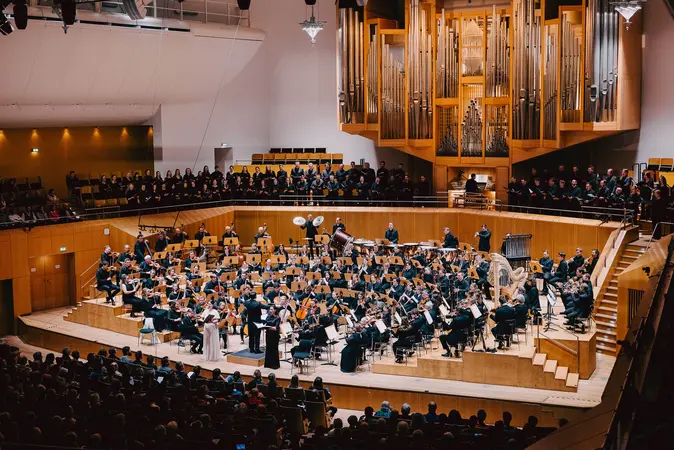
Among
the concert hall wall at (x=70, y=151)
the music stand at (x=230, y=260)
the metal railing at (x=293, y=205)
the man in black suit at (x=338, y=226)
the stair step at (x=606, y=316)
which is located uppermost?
the concert hall wall at (x=70, y=151)

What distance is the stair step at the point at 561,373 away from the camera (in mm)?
13906

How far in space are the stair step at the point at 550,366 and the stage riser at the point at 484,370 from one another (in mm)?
107

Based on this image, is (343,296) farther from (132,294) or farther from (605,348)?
(605,348)

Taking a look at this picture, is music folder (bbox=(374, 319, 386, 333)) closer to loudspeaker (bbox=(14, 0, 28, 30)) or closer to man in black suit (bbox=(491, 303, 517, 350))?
man in black suit (bbox=(491, 303, 517, 350))

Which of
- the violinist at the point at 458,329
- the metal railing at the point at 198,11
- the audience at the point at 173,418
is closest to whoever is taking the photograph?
the audience at the point at 173,418

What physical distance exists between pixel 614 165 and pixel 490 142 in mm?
3126

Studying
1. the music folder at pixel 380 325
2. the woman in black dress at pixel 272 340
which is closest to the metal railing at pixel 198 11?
the woman in black dress at pixel 272 340

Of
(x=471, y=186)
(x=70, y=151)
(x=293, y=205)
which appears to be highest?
(x=70, y=151)

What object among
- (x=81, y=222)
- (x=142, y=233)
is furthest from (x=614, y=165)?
(x=81, y=222)

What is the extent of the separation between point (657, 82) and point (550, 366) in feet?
31.8

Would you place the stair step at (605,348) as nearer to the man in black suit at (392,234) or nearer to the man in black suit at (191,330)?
the man in black suit at (392,234)

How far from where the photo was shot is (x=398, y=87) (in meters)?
23.4

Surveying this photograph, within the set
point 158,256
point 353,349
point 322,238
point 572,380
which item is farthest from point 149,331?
point 572,380

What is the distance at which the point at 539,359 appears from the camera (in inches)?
561
